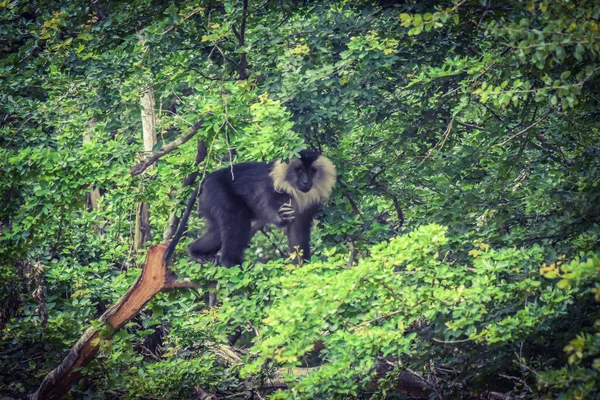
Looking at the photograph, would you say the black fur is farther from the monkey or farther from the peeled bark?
the peeled bark

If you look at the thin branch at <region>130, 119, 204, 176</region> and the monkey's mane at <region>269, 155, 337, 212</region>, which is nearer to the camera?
the thin branch at <region>130, 119, 204, 176</region>

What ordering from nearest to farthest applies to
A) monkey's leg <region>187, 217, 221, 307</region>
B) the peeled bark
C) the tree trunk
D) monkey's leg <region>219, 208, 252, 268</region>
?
the peeled bark, monkey's leg <region>219, 208, 252, 268</region>, monkey's leg <region>187, 217, 221, 307</region>, the tree trunk

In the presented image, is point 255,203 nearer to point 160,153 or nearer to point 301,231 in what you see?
point 301,231

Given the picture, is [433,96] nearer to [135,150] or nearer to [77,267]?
[135,150]

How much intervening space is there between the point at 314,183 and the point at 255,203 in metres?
0.68

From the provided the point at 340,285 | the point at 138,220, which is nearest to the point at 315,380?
the point at 340,285

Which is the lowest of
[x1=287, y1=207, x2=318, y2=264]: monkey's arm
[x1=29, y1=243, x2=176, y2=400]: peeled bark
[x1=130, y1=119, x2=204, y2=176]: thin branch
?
[x1=287, y1=207, x2=318, y2=264]: monkey's arm

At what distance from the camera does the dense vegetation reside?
4.82 m

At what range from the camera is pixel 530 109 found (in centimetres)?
687

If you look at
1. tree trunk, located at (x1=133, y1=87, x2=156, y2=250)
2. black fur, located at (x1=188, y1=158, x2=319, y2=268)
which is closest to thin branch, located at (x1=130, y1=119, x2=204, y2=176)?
black fur, located at (x1=188, y1=158, x2=319, y2=268)

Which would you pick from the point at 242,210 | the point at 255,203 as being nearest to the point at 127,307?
the point at 242,210

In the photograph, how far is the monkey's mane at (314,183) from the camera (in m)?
7.39

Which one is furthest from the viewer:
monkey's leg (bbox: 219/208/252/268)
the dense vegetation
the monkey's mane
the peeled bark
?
monkey's leg (bbox: 219/208/252/268)

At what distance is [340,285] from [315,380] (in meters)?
0.62
